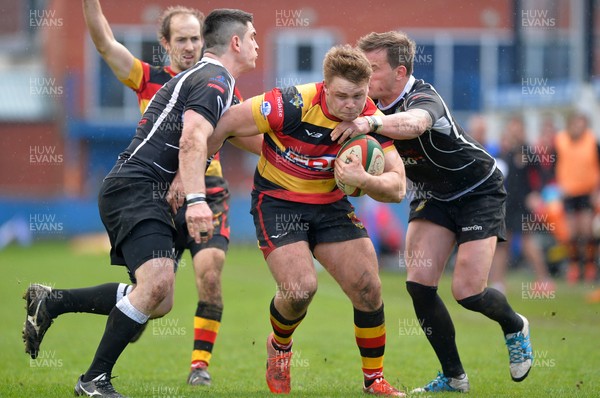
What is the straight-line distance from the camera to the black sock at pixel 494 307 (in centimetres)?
650

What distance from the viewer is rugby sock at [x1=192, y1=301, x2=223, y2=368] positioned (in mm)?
7145

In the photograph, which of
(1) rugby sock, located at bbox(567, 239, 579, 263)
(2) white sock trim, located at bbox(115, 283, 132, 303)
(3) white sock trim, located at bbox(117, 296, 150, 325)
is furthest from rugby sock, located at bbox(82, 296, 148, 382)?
(1) rugby sock, located at bbox(567, 239, 579, 263)

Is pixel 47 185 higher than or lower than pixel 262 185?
lower

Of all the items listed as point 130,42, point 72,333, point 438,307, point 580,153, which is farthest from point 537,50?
point 438,307

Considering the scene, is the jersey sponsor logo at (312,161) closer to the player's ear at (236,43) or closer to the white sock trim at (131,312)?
the player's ear at (236,43)

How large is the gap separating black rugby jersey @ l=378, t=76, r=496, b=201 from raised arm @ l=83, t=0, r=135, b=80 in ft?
7.70

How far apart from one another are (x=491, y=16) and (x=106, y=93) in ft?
43.5

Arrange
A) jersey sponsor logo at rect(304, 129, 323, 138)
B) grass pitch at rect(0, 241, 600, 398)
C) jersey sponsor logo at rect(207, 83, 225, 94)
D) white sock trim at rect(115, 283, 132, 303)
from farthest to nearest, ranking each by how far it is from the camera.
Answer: grass pitch at rect(0, 241, 600, 398), white sock trim at rect(115, 283, 132, 303), jersey sponsor logo at rect(304, 129, 323, 138), jersey sponsor logo at rect(207, 83, 225, 94)

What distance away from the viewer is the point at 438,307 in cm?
667

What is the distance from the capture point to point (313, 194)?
612 cm

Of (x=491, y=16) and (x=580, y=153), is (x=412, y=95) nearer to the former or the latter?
(x=580, y=153)

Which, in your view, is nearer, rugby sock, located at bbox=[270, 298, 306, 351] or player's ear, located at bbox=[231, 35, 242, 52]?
player's ear, located at bbox=[231, 35, 242, 52]

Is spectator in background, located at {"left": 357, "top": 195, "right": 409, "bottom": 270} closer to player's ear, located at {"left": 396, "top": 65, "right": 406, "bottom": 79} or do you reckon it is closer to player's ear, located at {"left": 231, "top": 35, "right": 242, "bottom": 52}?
player's ear, located at {"left": 396, "top": 65, "right": 406, "bottom": 79}

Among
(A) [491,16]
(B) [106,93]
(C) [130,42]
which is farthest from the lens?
(B) [106,93]
